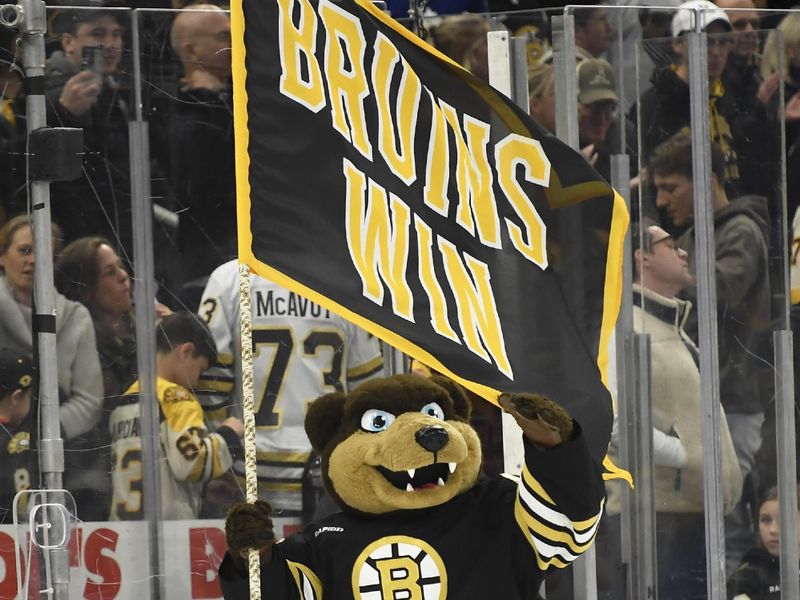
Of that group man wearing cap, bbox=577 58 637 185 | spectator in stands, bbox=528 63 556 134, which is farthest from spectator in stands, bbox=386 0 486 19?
man wearing cap, bbox=577 58 637 185

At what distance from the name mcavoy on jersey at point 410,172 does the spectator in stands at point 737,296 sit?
88 centimetres

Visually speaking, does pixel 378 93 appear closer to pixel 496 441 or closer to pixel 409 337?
pixel 409 337

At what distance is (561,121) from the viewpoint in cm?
496

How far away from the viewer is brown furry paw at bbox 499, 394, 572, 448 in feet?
11.7

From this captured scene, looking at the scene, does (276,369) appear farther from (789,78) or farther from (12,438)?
(789,78)

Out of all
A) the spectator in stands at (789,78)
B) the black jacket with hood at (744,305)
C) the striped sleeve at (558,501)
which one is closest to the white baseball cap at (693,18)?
the spectator in stands at (789,78)

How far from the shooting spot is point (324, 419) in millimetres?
4258

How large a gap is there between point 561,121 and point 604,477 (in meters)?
1.32

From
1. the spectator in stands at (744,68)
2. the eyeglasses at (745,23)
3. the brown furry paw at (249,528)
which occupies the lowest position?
the brown furry paw at (249,528)

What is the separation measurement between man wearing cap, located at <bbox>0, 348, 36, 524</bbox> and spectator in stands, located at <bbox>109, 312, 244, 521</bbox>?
237mm

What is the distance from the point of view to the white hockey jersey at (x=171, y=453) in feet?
15.5

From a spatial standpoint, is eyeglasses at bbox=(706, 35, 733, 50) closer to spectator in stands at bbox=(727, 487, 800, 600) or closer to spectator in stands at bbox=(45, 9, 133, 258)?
spectator in stands at bbox=(727, 487, 800, 600)

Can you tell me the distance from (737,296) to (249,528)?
200 centimetres

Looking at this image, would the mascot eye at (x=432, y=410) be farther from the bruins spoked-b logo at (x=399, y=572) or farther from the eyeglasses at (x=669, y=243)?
the eyeglasses at (x=669, y=243)
